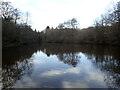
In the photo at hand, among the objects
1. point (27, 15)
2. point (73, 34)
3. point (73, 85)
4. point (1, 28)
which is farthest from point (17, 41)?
point (73, 85)

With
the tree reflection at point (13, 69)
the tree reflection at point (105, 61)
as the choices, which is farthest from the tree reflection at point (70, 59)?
the tree reflection at point (13, 69)

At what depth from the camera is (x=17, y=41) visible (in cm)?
4216

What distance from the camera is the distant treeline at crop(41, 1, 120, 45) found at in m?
39.9

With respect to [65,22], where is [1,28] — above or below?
below

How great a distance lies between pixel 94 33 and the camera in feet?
180

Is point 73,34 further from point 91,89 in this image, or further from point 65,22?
point 91,89

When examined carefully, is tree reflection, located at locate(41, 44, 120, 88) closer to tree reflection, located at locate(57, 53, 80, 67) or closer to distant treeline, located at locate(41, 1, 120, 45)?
tree reflection, located at locate(57, 53, 80, 67)

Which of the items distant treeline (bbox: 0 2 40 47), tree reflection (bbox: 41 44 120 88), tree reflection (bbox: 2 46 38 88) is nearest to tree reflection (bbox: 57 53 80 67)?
tree reflection (bbox: 41 44 120 88)

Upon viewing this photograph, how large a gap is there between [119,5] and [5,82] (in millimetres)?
35247

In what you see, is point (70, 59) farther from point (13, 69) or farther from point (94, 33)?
point (94, 33)

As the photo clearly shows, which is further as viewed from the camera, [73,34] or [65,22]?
[65,22]

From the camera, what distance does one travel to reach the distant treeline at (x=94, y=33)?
39925 mm

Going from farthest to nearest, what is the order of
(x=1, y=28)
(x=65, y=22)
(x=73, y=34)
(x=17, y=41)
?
1. (x=65, y=22)
2. (x=73, y=34)
3. (x=17, y=41)
4. (x=1, y=28)

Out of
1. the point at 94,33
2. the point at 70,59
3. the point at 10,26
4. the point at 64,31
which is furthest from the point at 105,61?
the point at 64,31
